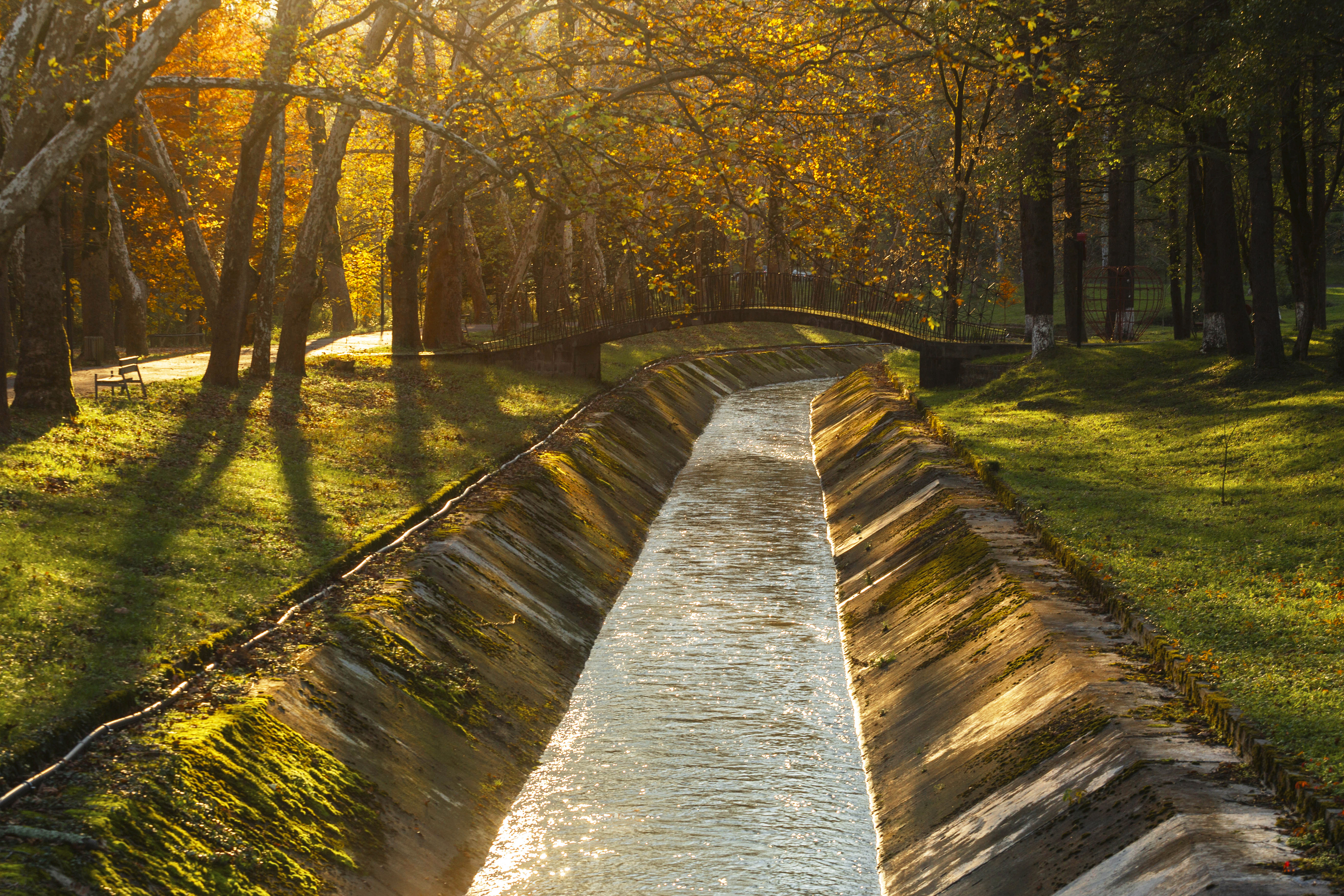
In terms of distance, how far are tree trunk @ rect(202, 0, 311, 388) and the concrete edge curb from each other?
16333 mm

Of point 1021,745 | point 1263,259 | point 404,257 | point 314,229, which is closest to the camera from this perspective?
point 1021,745

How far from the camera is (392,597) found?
1414 centimetres

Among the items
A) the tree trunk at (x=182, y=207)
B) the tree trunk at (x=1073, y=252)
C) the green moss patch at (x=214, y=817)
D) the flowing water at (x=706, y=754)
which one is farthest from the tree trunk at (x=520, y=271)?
the green moss patch at (x=214, y=817)

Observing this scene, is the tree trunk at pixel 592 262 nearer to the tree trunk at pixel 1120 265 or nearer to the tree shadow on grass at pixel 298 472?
the tree shadow on grass at pixel 298 472

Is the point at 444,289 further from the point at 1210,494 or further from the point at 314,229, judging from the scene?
the point at 1210,494

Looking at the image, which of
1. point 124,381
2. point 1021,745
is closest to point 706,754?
point 1021,745

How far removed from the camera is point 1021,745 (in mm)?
11258

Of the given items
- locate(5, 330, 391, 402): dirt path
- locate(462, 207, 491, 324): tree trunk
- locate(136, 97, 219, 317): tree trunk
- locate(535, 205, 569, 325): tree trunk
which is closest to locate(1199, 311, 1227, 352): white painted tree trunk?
locate(535, 205, 569, 325): tree trunk

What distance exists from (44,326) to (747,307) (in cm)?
2461

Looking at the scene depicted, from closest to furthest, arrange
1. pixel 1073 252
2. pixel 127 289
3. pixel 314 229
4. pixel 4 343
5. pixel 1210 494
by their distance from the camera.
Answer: pixel 4 343 → pixel 1210 494 → pixel 314 229 → pixel 127 289 → pixel 1073 252

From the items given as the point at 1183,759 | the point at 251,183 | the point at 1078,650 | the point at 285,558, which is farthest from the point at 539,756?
the point at 251,183

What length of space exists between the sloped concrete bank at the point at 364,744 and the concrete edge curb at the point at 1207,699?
6.29 metres

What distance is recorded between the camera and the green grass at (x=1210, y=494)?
1097cm

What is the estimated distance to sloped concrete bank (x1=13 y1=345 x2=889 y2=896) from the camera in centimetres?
829
